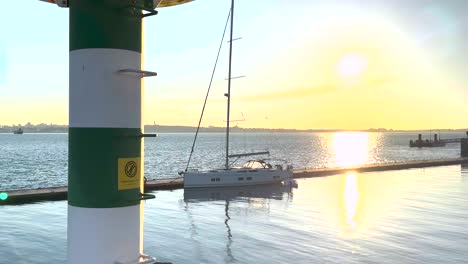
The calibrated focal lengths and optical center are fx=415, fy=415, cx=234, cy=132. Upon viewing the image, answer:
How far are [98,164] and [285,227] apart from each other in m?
13.8

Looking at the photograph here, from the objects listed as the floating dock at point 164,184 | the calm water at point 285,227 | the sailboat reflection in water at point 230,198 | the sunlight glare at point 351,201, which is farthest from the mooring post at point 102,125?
the floating dock at point 164,184

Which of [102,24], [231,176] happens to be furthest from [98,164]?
[231,176]

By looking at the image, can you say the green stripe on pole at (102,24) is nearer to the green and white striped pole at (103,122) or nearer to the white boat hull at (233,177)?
the green and white striped pole at (103,122)

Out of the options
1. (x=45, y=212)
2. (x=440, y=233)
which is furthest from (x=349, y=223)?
(x=45, y=212)

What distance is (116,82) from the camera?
3.32 metres

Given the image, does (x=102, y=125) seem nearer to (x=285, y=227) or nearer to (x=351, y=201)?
(x=285, y=227)

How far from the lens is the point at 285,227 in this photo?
53.4 ft

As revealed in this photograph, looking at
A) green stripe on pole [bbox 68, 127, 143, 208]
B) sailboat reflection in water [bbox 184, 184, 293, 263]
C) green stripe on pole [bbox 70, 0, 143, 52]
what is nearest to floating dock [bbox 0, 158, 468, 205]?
sailboat reflection in water [bbox 184, 184, 293, 263]

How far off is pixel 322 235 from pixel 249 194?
12764 mm

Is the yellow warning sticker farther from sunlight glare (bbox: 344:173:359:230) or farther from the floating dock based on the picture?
the floating dock

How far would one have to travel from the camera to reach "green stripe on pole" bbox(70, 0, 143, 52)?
3.27 meters

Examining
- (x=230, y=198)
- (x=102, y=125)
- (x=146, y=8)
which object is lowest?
(x=230, y=198)

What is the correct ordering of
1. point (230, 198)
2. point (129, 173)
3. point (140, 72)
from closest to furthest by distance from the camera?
point (140, 72), point (129, 173), point (230, 198)

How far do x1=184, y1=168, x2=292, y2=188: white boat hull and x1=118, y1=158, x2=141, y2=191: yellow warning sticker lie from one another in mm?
24949
